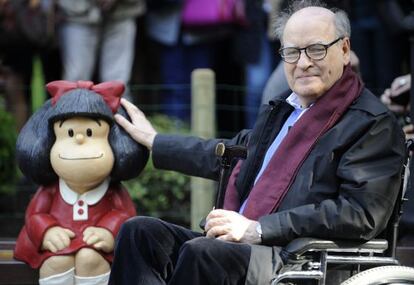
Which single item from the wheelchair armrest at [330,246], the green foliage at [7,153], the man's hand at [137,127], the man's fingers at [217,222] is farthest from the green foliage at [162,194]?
the wheelchair armrest at [330,246]

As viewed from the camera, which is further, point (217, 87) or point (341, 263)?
point (217, 87)

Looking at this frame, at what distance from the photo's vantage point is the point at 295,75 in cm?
492

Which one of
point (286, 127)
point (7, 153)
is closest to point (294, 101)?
point (286, 127)

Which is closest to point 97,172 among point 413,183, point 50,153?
point 50,153

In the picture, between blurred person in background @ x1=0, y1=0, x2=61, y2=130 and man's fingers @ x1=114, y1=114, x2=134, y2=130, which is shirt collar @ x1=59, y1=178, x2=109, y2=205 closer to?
man's fingers @ x1=114, y1=114, x2=134, y2=130

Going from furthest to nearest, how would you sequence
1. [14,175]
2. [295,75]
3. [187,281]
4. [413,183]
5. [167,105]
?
[167,105] < [14,175] < [413,183] < [295,75] < [187,281]

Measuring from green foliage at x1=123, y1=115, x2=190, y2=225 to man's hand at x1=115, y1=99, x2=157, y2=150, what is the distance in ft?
7.72

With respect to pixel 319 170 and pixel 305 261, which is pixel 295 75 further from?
pixel 305 261

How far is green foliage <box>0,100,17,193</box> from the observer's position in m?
7.86

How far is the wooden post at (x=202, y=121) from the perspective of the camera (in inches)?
282

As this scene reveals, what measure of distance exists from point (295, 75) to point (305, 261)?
0.84m

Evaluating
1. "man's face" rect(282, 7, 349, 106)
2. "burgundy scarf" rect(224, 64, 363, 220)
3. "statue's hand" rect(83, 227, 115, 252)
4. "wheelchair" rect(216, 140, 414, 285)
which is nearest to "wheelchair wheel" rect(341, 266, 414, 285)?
"wheelchair" rect(216, 140, 414, 285)

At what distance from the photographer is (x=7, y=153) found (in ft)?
25.7

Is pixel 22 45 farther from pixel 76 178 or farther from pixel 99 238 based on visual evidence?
pixel 99 238
